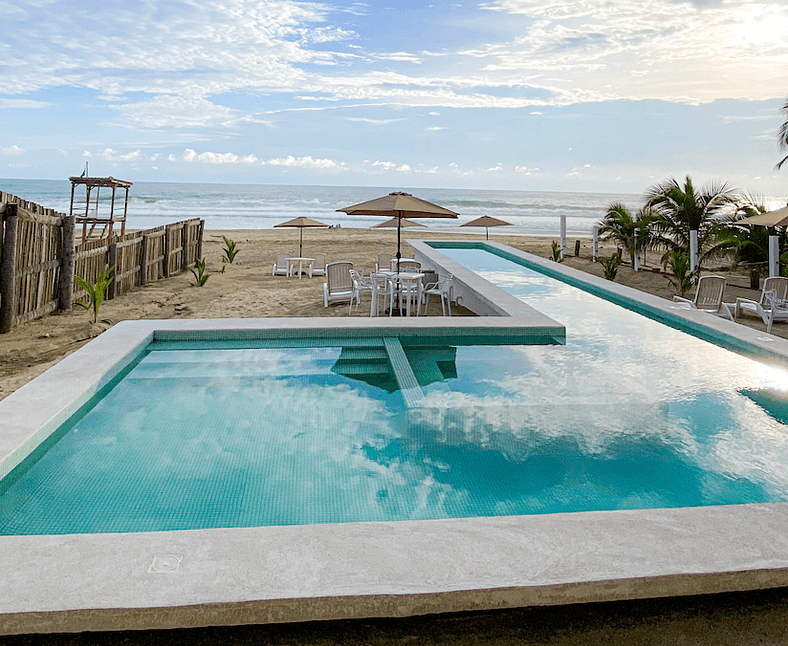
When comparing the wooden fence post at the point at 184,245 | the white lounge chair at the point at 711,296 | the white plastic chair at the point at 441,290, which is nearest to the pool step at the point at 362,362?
the white plastic chair at the point at 441,290

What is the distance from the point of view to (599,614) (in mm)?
2496

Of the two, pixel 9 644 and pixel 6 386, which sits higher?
pixel 6 386

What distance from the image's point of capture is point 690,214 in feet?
52.5

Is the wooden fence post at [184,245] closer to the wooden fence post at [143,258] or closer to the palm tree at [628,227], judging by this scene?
the wooden fence post at [143,258]

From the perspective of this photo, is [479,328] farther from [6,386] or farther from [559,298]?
[6,386]

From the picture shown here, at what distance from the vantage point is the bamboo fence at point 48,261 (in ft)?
25.7

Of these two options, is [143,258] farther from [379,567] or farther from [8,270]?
[379,567]

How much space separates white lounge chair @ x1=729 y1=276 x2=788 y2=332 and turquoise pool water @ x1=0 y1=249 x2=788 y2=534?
3473 millimetres

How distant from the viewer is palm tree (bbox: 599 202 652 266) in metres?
16.8

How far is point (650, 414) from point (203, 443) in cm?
321

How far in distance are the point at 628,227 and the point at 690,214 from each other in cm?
165

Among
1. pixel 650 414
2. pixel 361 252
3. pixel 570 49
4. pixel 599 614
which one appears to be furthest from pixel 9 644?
pixel 570 49

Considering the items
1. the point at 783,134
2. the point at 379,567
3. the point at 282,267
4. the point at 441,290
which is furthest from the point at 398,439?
the point at 783,134

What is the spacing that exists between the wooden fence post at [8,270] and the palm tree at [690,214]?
14014mm
